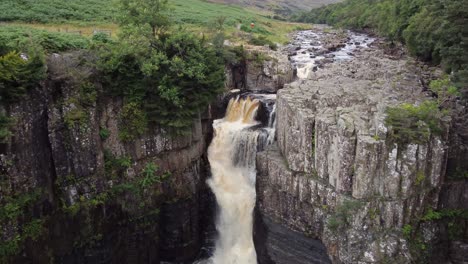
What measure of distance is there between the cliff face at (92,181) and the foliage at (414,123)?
44.4ft

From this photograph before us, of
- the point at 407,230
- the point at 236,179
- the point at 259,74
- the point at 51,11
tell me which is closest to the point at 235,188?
the point at 236,179

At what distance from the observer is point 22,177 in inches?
913

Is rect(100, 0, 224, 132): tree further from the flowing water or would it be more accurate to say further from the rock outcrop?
the rock outcrop

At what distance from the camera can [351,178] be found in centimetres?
2255

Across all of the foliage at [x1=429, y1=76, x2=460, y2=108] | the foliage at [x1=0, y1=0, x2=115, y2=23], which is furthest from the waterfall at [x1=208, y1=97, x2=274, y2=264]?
the foliage at [x1=0, y1=0, x2=115, y2=23]

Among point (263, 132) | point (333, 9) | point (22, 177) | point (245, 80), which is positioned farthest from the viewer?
point (333, 9)

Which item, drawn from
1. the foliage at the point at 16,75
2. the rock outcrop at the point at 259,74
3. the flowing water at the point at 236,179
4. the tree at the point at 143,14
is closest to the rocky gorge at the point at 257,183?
the foliage at the point at 16,75

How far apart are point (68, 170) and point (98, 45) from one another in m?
8.82

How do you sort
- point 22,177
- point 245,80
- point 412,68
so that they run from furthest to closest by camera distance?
point 245,80, point 412,68, point 22,177

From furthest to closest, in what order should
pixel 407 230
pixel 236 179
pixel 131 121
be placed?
pixel 236 179 < pixel 131 121 < pixel 407 230

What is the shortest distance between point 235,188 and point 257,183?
3.18 m

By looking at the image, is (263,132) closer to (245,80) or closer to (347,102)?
(347,102)

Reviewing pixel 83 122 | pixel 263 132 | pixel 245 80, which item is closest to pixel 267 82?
pixel 245 80

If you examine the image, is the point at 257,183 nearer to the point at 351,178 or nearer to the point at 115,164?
the point at 351,178
